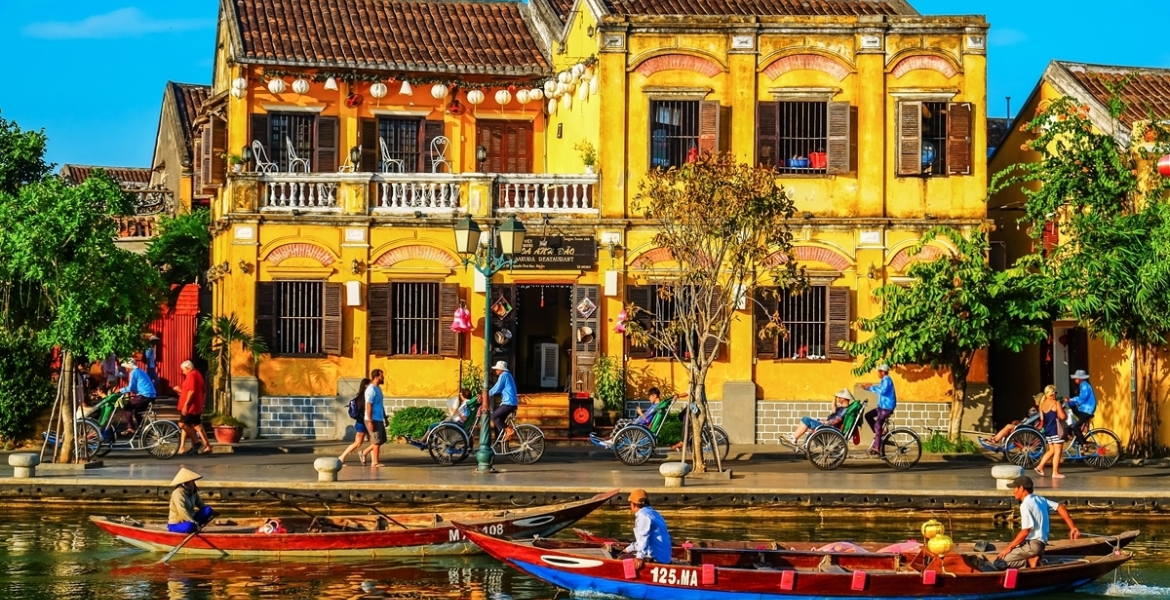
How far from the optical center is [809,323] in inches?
1225

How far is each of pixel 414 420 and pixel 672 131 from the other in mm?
7409

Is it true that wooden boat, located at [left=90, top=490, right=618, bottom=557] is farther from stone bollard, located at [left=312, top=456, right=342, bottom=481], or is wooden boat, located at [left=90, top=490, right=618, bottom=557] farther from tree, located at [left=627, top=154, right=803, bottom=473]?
tree, located at [left=627, top=154, right=803, bottom=473]

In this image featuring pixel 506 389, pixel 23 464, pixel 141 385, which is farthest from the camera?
pixel 141 385

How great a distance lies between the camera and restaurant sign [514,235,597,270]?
31078 mm

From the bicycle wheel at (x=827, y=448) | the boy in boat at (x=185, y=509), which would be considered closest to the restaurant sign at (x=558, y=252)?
the bicycle wheel at (x=827, y=448)

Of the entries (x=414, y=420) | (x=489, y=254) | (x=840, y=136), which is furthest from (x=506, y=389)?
(x=840, y=136)

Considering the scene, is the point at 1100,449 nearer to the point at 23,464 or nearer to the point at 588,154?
the point at 588,154

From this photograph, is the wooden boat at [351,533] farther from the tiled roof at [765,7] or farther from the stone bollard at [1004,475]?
the tiled roof at [765,7]

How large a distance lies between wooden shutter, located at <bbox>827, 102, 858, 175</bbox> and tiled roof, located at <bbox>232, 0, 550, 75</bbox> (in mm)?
6583

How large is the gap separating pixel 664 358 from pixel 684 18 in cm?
629

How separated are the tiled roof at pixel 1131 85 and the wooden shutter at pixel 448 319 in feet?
41.5

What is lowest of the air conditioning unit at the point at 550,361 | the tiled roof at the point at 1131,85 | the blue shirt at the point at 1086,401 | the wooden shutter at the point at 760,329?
the blue shirt at the point at 1086,401

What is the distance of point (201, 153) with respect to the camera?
36719mm

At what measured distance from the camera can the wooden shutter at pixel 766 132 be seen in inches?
1223
